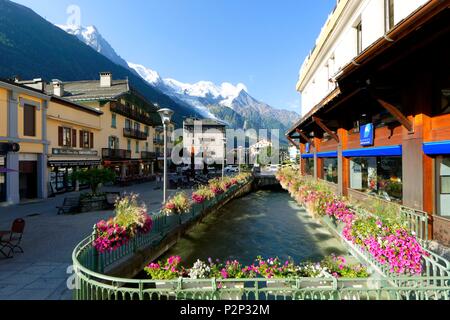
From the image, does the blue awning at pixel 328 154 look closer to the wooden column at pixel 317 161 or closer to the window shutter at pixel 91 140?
the wooden column at pixel 317 161

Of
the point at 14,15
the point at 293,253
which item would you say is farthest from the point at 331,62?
the point at 14,15

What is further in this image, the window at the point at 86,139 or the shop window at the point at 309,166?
the window at the point at 86,139

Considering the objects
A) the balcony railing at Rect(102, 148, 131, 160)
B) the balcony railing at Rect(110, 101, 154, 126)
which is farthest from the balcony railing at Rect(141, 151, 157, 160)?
the balcony railing at Rect(110, 101, 154, 126)

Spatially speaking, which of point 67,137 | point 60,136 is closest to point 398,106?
point 60,136

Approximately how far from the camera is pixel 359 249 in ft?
20.7

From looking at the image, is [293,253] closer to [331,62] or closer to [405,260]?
[405,260]

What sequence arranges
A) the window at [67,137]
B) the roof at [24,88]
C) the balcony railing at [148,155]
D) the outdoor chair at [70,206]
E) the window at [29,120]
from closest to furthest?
the outdoor chair at [70,206] → the roof at [24,88] → the window at [29,120] → the window at [67,137] → the balcony railing at [148,155]

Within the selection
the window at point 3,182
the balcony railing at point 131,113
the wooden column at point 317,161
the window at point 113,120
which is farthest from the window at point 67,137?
the wooden column at point 317,161

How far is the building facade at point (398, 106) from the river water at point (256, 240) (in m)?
3.02

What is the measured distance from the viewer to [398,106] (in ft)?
29.3

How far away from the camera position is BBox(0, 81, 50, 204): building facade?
686 inches

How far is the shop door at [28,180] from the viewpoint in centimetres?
1948

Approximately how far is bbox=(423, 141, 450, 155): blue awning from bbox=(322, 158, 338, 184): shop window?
29.2ft
